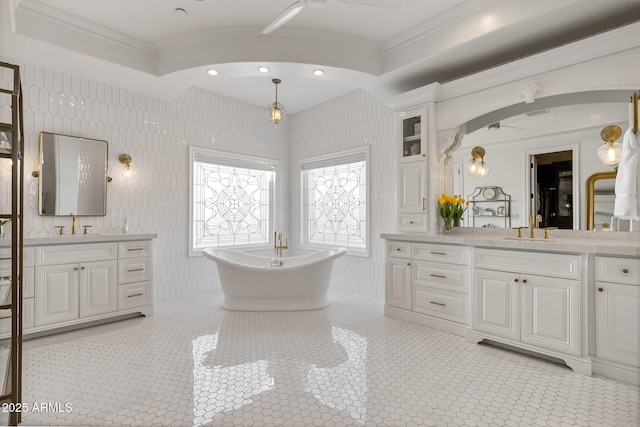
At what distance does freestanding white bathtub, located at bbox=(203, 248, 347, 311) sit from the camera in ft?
13.5

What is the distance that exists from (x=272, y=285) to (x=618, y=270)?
3.19m

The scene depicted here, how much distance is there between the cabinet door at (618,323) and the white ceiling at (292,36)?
7.15ft

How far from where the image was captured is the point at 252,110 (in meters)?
5.73

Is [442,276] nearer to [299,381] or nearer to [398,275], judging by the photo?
[398,275]

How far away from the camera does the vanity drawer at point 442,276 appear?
334 centimetres

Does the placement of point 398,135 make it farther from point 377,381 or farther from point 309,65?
point 377,381

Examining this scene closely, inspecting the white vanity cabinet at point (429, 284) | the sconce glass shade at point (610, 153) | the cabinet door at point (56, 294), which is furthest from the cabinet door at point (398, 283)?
the cabinet door at point (56, 294)

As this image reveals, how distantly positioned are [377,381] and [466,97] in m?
2.91

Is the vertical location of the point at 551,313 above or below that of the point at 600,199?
below

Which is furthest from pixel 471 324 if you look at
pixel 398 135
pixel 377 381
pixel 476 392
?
pixel 398 135

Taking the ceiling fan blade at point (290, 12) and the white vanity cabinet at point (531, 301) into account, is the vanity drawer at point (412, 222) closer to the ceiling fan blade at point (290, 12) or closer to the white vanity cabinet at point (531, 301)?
the white vanity cabinet at point (531, 301)

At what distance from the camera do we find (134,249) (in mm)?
3879

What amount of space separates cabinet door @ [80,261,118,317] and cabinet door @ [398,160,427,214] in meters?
3.28

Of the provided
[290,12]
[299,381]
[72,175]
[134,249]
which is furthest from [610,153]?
[72,175]
